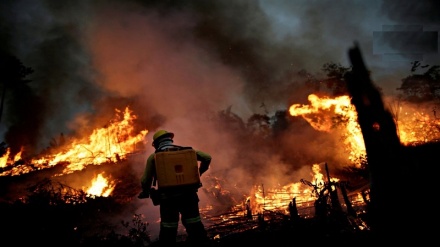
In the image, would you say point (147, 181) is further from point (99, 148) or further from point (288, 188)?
point (99, 148)

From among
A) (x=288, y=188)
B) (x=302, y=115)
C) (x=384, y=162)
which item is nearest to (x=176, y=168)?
(x=384, y=162)

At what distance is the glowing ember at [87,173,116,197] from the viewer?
1830 cm

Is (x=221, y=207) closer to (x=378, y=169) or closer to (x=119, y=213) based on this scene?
(x=119, y=213)

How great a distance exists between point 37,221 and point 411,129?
25188mm

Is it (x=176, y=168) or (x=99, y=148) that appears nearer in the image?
(x=176, y=168)

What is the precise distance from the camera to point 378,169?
3.73 meters

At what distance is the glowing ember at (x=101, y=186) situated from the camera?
1830cm

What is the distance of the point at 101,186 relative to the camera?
61.8ft

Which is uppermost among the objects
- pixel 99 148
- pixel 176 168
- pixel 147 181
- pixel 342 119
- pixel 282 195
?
pixel 99 148

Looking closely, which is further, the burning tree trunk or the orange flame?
the orange flame

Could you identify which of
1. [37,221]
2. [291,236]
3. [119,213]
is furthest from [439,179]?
[119,213]

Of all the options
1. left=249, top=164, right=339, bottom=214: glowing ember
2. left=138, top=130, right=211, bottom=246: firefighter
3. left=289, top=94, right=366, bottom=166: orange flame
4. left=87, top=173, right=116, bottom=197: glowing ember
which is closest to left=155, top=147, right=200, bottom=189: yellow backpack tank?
left=138, top=130, right=211, bottom=246: firefighter

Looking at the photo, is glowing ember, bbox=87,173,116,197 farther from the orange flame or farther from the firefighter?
the orange flame

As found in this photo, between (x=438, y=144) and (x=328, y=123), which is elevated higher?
(x=328, y=123)
